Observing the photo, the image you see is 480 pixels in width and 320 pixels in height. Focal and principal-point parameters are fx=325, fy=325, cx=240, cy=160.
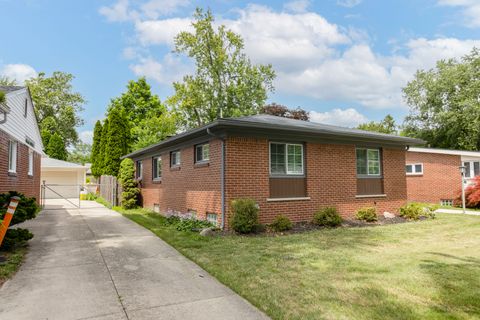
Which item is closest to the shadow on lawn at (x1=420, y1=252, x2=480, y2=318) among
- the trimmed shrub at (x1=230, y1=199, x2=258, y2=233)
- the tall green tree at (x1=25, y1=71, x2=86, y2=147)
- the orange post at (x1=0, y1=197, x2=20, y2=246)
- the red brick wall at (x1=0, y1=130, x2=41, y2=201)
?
the trimmed shrub at (x1=230, y1=199, x2=258, y2=233)

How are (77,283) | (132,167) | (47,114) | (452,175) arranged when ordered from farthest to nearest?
(47,114) < (452,175) < (132,167) < (77,283)

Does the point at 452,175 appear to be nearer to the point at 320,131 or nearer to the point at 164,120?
the point at 320,131

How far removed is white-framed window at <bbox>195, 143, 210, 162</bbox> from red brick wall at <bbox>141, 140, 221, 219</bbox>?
0.21 meters

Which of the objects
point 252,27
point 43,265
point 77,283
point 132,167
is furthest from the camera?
point 252,27

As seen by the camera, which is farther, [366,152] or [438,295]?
[366,152]

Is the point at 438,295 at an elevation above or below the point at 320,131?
below

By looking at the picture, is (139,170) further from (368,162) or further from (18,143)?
(368,162)

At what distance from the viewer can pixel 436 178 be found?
19594 mm

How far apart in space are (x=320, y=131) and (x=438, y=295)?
21.6 feet

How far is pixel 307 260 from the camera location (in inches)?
240

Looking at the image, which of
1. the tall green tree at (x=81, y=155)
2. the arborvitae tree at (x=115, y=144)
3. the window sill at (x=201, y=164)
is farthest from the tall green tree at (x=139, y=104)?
the tall green tree at (x=81, y=155)

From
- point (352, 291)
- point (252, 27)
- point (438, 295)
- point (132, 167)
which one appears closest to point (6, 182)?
point (132, 167)

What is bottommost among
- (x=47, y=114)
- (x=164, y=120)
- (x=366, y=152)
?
(x=366, y=152)

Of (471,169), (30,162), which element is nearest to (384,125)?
(471,169)
